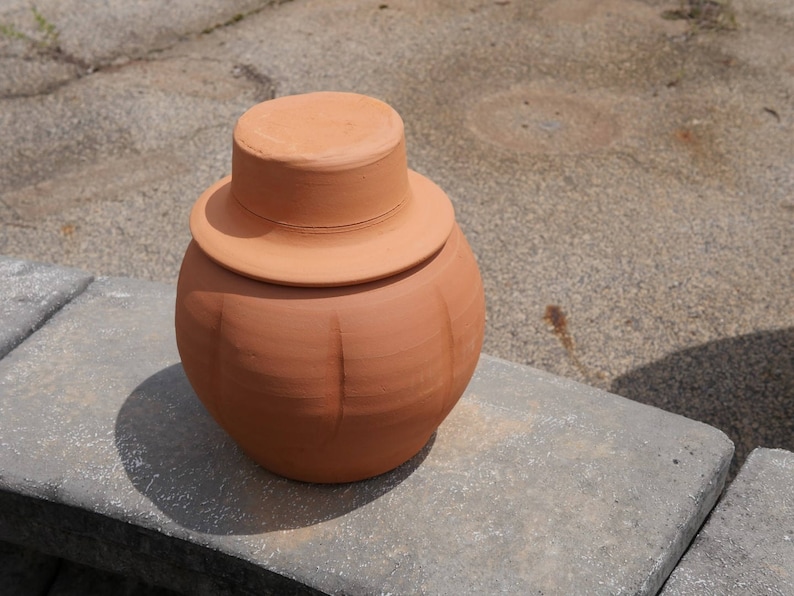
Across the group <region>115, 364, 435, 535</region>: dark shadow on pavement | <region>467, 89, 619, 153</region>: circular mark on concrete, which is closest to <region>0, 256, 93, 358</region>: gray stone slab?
<region>115, 364, 435, 535</region>: dark shadow on pavement

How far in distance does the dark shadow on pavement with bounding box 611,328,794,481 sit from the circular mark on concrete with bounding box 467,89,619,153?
1.66 meters

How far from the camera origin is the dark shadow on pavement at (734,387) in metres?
3.19

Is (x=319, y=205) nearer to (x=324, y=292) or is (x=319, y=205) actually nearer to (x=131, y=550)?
(x=324, y=292)

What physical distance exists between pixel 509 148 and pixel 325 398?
3066 millimetres

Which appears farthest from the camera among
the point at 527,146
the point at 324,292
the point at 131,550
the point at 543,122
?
the point at 543,122

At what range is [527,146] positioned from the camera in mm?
4848

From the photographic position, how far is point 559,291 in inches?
151

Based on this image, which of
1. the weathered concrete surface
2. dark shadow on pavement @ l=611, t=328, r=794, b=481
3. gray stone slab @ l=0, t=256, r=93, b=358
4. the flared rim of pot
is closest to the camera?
the flared rim of pot

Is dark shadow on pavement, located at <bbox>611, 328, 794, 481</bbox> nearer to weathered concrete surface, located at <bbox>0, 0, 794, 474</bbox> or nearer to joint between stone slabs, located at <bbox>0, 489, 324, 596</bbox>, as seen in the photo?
weathered concrete surface, located at <bbox>0, 0, 794, 474</bbox>

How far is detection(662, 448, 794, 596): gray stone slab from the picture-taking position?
217 centimetres

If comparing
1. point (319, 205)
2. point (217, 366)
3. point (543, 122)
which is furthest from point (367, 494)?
point (543, 122)

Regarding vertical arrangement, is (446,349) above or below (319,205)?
below

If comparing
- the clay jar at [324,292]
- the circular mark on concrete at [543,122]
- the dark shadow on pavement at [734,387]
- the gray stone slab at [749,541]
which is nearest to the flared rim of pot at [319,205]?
the clay jar at [324,292]

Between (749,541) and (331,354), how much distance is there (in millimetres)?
1214
